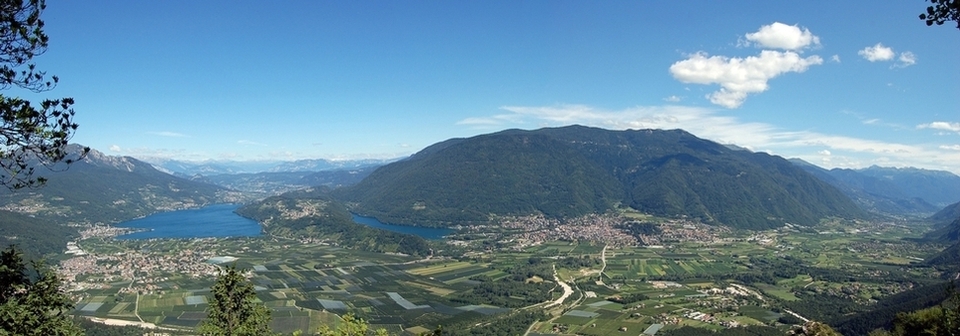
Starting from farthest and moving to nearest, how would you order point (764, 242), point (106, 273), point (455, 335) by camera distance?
1. point (764, 242)
2. point (106, 273)
3. point (455, 335)

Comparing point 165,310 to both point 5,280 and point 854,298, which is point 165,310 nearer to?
point 5,280

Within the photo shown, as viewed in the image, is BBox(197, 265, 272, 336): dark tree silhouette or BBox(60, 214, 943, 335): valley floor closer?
BBox(197, 265, 272, 336): dark tree silhouette

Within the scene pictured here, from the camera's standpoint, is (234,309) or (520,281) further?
(520,281)

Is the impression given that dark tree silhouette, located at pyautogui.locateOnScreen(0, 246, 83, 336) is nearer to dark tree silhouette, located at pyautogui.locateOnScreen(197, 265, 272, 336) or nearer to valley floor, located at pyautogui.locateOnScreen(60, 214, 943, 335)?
dark tree silhouette, located at pyautogui.locateOnScreen(197, 265, 272, 336)

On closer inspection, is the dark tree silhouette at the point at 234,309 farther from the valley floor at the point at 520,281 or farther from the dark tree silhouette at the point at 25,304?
the valley floor at the point at 520,281

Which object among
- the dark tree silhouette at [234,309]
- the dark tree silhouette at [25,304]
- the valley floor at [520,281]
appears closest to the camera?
the dark tree silhouette at [25,304]

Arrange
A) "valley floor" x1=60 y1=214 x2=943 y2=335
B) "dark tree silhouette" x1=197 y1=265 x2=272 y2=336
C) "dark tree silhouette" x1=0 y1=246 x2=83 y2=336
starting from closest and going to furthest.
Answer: "dark tree silhouette" x1=0 y1=246 x2=83 y2=336 < "dark tree silhouette" x1=197 y1=265 x2=272 y2=336 < "valley floor" x1=60 y1=214 x2=943 y2=335

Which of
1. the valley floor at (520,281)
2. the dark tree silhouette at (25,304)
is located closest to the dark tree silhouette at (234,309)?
the dark tree silhouette at (25,304)

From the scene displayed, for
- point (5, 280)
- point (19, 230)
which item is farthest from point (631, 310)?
point (19, 230)

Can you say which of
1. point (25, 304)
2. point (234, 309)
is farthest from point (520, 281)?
point (25, 304)

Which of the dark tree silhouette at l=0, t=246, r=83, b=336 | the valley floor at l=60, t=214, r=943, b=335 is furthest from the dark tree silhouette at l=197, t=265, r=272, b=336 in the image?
the valley floor at l=60, t=214, r=943, b=335

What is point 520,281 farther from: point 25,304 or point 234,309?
point 25,304
